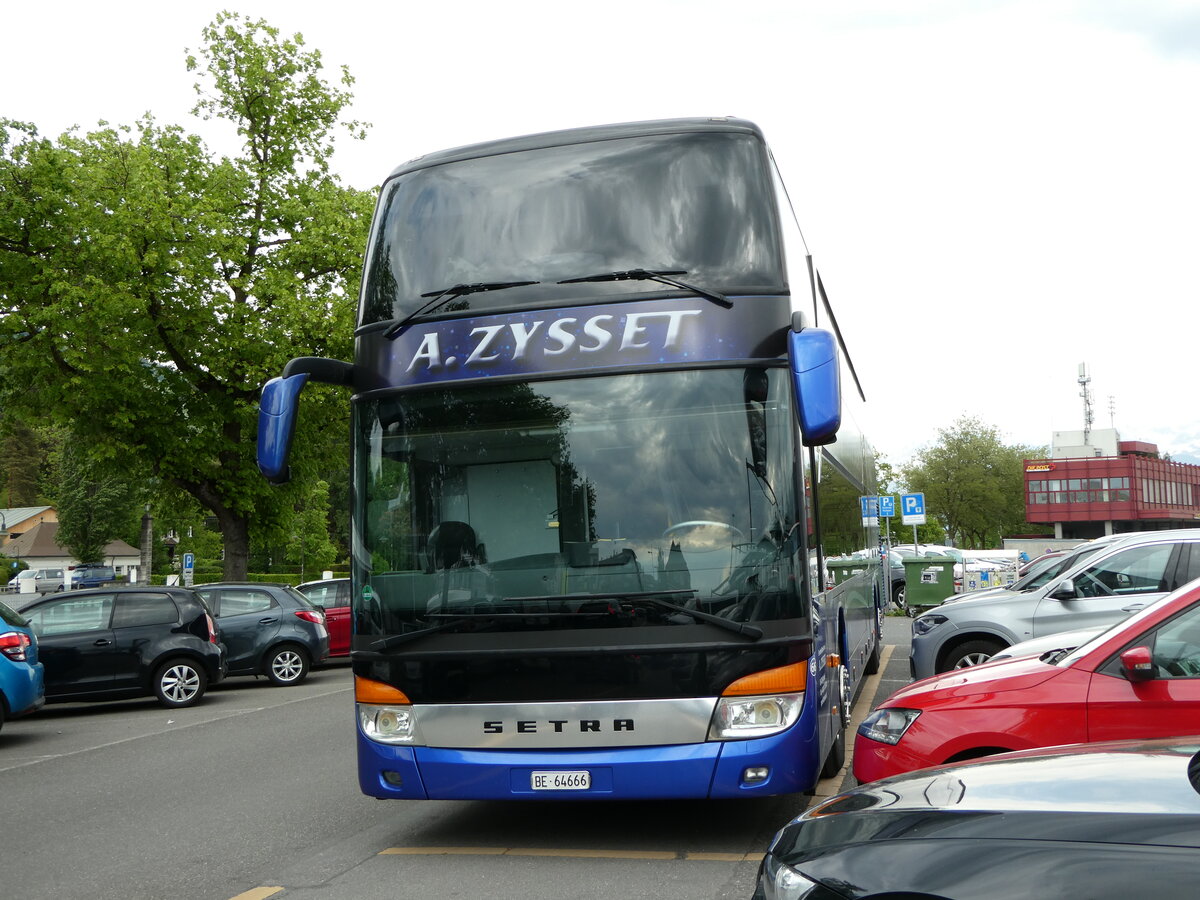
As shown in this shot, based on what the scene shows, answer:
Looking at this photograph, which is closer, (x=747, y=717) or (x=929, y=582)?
(x=747, y=717)

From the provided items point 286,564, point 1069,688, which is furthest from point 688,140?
point 286,564

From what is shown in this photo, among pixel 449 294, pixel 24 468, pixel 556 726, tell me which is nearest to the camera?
pixel 556 726

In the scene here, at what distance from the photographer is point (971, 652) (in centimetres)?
1220

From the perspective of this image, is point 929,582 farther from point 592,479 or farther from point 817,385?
point 817,385

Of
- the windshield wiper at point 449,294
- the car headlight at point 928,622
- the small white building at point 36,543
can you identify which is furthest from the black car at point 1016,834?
the small white building at point 36,543

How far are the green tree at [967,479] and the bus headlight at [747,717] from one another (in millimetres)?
82903

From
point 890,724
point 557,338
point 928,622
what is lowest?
point 928,622

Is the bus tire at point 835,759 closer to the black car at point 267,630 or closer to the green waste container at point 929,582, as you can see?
the black car at point 267,630

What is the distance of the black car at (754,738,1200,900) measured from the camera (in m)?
2.69

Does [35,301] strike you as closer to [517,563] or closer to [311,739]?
[311,739]

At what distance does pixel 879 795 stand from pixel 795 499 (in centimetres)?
293

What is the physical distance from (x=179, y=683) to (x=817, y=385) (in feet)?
39.9

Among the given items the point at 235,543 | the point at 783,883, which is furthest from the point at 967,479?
the point at 783,883

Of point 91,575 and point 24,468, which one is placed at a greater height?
point 24,468
